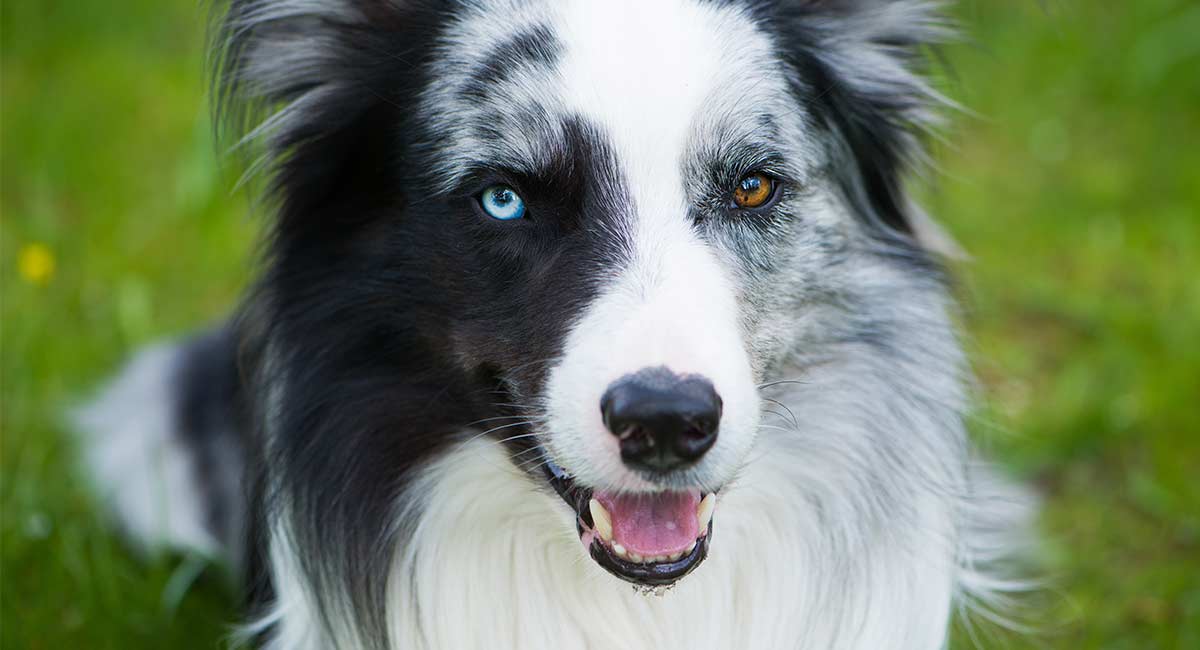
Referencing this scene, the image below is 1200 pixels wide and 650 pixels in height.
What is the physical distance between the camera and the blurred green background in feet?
12.7

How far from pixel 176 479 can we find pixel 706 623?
6.93 feet

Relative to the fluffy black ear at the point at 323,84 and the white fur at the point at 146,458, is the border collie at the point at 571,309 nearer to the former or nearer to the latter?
the fluffy black ear at the point at 323,84

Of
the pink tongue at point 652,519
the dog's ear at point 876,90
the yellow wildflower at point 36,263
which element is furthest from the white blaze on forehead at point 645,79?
the yellow wildflower at point 36,263

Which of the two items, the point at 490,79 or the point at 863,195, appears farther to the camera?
the point at 863,195

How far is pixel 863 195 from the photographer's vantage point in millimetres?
3119

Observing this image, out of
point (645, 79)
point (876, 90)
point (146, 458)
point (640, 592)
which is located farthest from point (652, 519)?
point (146, 458)

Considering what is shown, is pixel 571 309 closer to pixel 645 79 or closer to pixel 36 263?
pixel 645 79

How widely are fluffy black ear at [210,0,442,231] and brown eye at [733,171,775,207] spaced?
77 centimetres

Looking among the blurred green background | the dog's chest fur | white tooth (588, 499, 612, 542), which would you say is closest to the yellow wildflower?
the blurred green background

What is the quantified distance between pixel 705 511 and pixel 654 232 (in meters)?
0.58

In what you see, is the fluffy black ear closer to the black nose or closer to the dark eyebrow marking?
the dark eyebrow marking

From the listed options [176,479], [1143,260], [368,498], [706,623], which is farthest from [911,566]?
[1143,260]

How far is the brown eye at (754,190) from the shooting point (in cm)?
276

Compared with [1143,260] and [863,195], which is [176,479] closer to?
[863,195]
